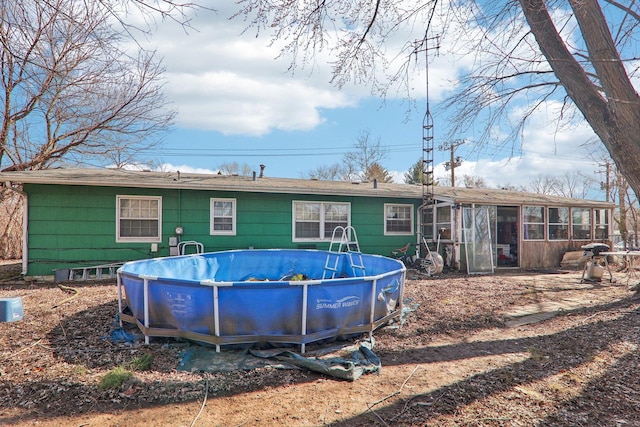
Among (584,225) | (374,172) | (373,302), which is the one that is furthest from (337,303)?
(374,172)

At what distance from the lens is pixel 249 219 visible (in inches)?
391

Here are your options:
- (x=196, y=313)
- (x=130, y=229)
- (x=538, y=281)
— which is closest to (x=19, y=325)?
(x=196, y=313)

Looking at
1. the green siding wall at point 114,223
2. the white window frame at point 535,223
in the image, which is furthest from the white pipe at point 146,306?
the white window frame at point 535,223

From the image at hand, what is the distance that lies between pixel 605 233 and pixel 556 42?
1197 centimetres

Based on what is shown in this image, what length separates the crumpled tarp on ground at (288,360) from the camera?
3.64 metres

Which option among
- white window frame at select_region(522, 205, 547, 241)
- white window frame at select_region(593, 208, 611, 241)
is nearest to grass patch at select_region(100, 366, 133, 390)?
white window frame at select_region(522, 205, 547, 241)

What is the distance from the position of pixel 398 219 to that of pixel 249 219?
496 centimetres

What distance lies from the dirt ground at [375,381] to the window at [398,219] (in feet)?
18.7

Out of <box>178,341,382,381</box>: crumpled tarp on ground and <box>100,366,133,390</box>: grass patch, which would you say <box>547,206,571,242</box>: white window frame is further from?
<box>100,366,133,390</box>: grass patch

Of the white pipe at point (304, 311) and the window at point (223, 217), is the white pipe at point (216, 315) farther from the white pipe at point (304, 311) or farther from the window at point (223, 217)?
the window at point (223, 217)

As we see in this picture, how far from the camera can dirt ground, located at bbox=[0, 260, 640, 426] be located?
2.83 metres

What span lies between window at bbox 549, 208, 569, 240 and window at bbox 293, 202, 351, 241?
7.60 metres

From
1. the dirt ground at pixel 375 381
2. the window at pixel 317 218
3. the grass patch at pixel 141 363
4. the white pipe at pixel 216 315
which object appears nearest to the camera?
the dirt ground at pixel 375 381

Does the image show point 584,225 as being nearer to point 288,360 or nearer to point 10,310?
point 288,360
